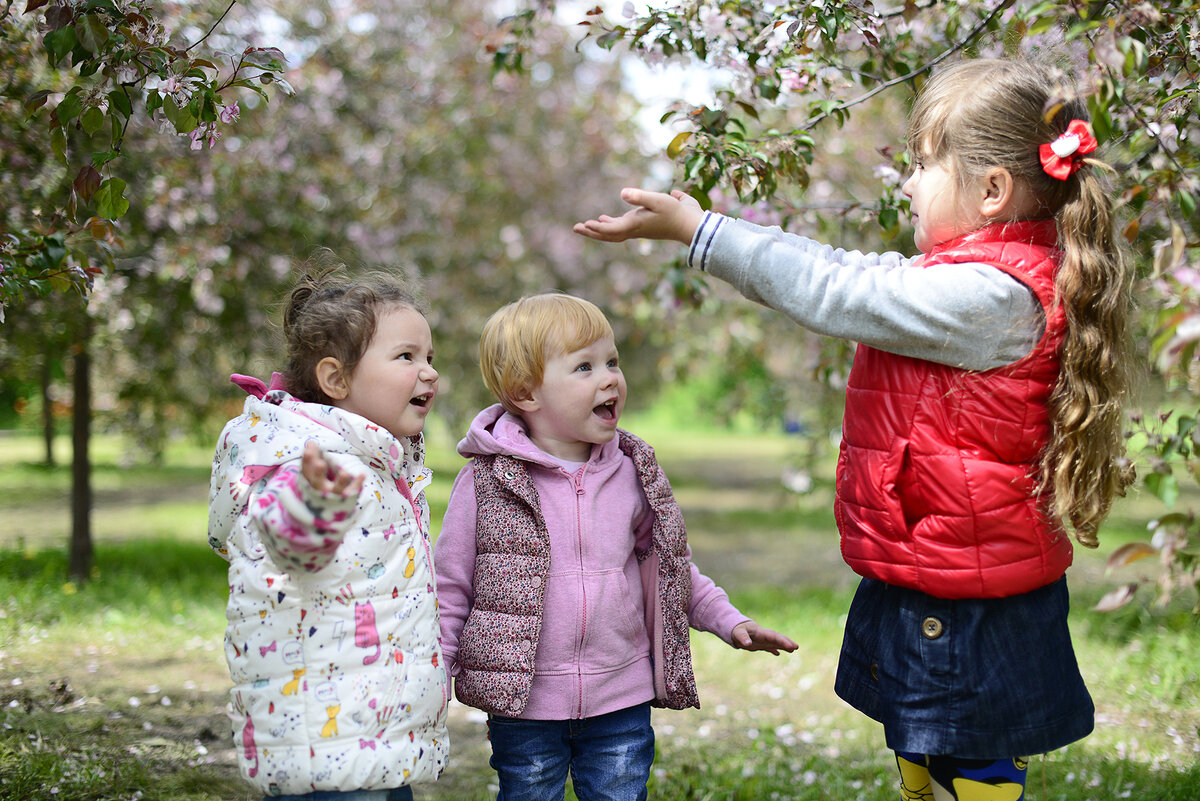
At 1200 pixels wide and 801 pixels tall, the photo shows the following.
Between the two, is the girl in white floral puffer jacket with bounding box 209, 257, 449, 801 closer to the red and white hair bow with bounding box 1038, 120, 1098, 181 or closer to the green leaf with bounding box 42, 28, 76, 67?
the green leaf with bounding box 42, 28, 76, 67

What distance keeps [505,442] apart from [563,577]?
1.01 ft

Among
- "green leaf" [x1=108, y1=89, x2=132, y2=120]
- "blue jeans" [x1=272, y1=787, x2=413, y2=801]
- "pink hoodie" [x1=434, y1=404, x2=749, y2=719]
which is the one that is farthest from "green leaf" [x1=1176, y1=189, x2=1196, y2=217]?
"green leaf" [x1=108, y1=89, x2=132, y2=120]


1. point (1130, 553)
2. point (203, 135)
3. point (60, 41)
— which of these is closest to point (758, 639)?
point (1130, 553)

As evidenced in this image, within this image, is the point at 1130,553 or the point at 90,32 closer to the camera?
the point at 1130,553

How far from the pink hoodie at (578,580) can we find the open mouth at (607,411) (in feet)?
0.31

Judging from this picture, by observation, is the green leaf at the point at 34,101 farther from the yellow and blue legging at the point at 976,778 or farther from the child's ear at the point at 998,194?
the yellow and blue legging at the point at 976,778

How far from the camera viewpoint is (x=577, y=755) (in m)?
2.20

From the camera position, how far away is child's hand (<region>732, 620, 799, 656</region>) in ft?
6.95

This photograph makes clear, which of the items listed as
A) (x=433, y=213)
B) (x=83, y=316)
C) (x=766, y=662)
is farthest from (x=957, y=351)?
(x=433, y=213)

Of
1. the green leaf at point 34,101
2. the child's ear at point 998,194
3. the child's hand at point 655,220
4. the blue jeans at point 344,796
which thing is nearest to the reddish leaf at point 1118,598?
the child's ear at point 998,194

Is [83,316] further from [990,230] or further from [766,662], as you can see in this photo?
[990,230]

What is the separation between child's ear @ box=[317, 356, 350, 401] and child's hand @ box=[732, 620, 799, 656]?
96cm

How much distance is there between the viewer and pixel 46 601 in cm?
476

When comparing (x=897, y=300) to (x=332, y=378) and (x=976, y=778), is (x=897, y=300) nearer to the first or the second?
(x=976, y=778)
